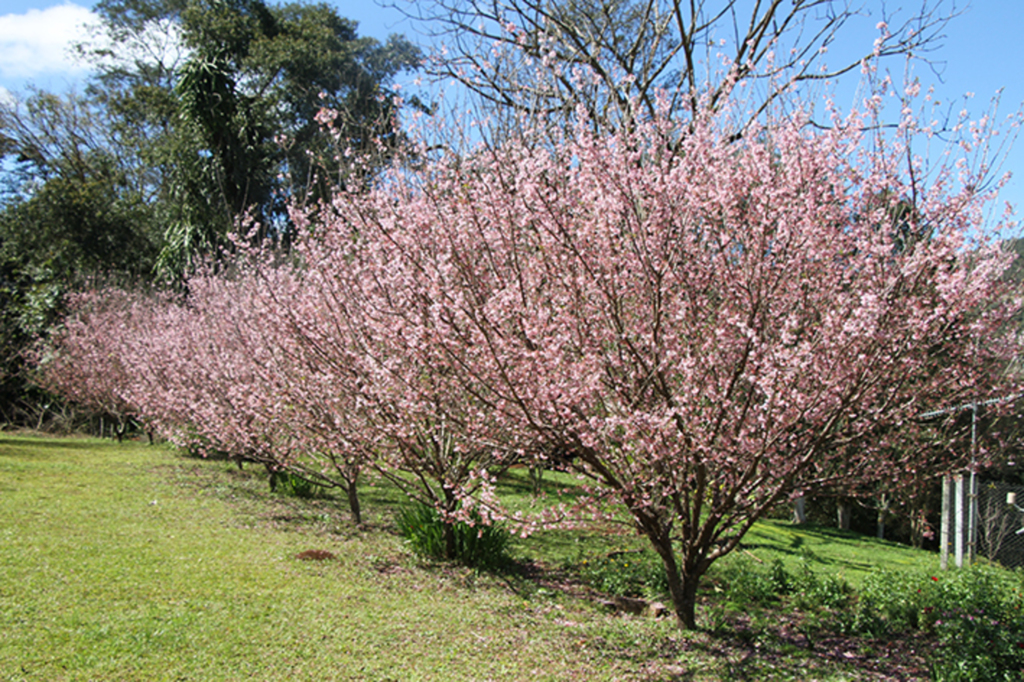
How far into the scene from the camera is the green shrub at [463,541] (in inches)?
280

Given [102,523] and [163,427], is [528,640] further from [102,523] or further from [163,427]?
[163,427]

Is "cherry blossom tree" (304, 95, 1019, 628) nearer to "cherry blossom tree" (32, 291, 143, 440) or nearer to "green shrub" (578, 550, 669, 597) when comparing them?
"green shrub" (578, 550, 669, 597)

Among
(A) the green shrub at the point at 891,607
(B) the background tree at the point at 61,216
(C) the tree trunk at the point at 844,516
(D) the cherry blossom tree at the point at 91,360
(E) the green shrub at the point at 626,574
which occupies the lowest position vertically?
(E) the green shrub at the point at 626,574

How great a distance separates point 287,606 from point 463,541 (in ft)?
7.06

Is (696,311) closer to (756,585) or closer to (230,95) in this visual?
(756,585)

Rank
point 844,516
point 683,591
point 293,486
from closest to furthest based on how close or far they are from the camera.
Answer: point 683,591
point 293,486
point 844,516

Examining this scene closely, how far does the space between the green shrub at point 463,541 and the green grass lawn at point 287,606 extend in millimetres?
194

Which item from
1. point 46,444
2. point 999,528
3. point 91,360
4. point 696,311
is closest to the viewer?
point 696,311

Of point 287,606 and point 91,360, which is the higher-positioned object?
point 91,360

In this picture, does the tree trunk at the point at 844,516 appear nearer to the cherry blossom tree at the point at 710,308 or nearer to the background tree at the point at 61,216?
the cherry blossom tree at the point at 710,308

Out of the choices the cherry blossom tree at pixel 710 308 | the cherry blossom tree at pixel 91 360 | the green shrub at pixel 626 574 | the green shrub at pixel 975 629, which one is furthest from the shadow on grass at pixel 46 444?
the green shrub at pixel 975 629

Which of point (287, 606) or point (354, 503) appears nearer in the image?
point (287, 606)

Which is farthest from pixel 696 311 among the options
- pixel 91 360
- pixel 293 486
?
pixel 91 360

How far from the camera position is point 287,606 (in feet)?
17.9
